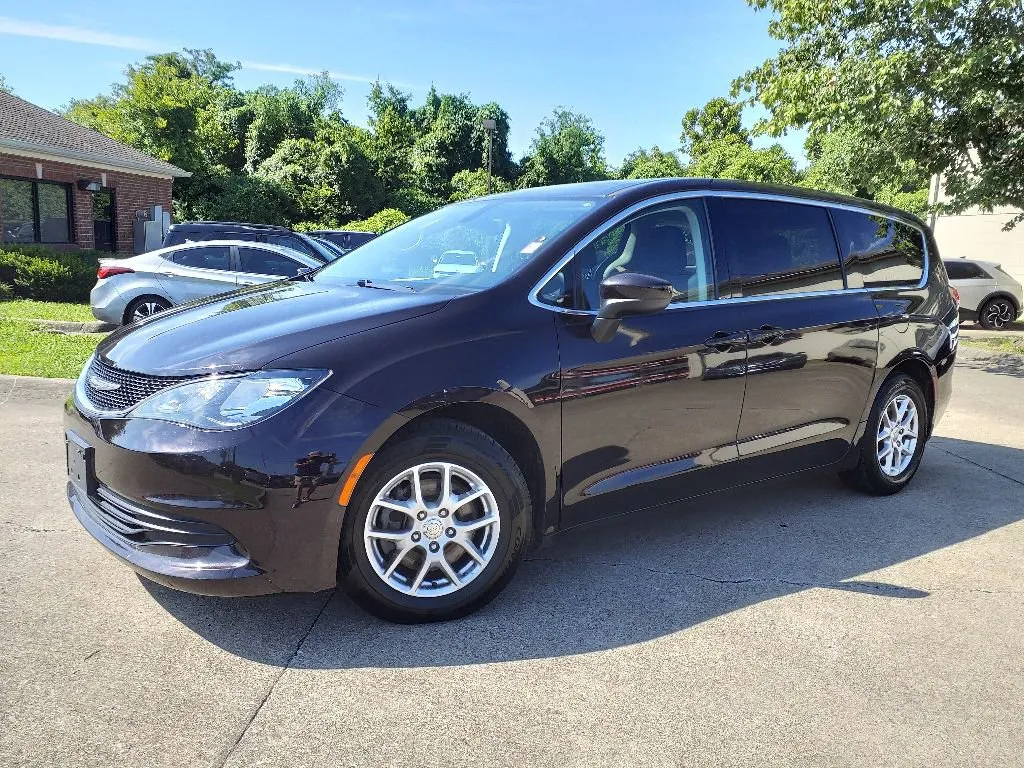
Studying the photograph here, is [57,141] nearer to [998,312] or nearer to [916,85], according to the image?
Answer: [916,85]

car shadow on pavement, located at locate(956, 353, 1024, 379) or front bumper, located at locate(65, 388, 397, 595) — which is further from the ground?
front bumper, located at locate(65, 388, 397, 595)

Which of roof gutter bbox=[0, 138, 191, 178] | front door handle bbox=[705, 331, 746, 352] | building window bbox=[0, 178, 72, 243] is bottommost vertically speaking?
front door handle bbox=[705, 331, 746, 352]

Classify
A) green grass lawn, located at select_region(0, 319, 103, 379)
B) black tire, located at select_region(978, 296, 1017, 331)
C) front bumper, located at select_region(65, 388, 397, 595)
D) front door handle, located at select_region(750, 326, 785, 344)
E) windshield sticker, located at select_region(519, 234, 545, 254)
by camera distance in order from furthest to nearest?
black tire, located at select_region(978, 296, 1017, 331) < green grass lawn, located at select_region(0, 319, 103, 379) < front door handle, located at select_region(750, 326, 785, 344) < windshield sticker, located at select_region(519, 234, 545, 254) < front bumper, located at select_region(65, 388, 397, 595)

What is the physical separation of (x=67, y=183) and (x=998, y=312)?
22.5 meters

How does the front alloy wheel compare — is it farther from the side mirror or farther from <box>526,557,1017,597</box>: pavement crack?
<box>526,557,1017,597</box>: pavement crack

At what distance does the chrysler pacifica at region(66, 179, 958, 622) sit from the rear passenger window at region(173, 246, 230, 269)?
775 centimetres

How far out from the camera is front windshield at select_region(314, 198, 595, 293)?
3.66m

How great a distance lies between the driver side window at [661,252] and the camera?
3.68 metres

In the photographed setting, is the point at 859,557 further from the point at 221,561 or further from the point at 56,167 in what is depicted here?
the point at 56,167

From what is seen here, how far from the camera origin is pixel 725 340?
4004 millimetres

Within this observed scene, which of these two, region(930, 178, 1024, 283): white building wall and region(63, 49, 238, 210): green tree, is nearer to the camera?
region(930, 178, 1024, 283): white building wall

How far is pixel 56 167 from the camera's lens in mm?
21156

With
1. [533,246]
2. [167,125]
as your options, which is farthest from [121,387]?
[167,125]

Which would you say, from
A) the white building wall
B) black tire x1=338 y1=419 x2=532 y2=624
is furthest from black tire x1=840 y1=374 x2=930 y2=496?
the white building wall
